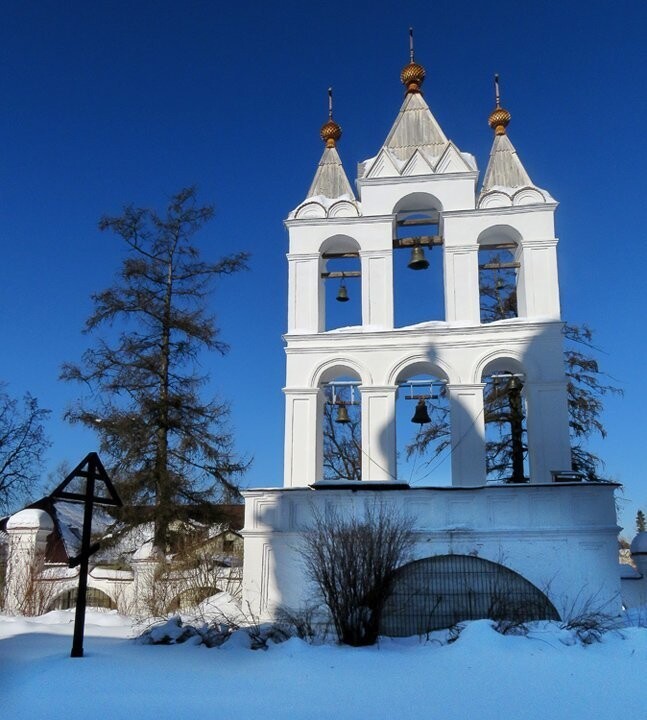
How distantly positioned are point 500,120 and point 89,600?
15.7m

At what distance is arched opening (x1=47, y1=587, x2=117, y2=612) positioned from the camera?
1700 cm

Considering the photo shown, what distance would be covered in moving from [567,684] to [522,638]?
161 centimetres

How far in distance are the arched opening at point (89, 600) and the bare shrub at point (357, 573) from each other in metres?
8.31

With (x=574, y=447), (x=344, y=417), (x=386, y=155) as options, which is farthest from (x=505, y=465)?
(x=386, y=155)

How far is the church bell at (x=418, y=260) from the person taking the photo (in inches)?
649

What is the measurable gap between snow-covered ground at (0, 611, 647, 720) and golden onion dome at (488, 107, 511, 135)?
43.5 feet

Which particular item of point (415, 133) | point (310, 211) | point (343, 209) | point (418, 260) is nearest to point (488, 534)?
point (418, 260)

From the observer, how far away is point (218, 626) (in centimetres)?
1144

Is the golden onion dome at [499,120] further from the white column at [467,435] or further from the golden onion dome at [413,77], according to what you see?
the white column at [467,435]

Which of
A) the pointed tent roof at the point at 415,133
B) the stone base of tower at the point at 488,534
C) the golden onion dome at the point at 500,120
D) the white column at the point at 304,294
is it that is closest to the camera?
the stone base of tower at the point at 488,534

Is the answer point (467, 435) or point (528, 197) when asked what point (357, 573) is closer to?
point (467, 435)

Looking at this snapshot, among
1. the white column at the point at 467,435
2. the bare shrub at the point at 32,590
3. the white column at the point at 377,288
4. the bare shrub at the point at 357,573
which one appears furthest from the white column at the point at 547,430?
the bare shrub at the point at 32,590

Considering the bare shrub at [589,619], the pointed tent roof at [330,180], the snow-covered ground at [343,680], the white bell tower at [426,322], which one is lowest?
the snow-covered ground at [343,680]

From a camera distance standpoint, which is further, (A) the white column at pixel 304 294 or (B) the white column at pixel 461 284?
(A) the white column at pixel 304 294
